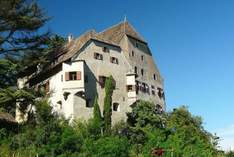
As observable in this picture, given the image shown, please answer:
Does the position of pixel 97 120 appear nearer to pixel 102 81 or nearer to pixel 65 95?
pixel 65 95

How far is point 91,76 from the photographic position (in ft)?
166

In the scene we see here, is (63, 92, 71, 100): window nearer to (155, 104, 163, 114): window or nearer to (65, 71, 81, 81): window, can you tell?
(65, 71, 81, 81): window

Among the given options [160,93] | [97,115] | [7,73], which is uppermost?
[7,73]

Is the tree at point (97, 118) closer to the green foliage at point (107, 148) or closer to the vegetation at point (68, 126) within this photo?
the vegetation at point (68, 126)

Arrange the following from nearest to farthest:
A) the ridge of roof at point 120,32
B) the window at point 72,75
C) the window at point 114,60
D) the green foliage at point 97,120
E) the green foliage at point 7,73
A: the green foliage at point 7,73 → the green foliage at point 97,120 → the window at point 72,75 → the window at point 114,60 → the ridge of roof at point 120,32

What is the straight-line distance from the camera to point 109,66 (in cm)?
5300

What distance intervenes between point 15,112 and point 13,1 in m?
14.3

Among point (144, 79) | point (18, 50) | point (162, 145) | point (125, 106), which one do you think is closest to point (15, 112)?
point (18, 50)

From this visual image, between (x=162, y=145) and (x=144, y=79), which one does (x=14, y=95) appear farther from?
(x=144, y=79)

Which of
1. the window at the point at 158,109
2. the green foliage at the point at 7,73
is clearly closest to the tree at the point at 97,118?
the window at the point at 158,109

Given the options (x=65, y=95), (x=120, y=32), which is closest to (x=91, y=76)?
(x=65, y=95)

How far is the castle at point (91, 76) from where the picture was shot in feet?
160

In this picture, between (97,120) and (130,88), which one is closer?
(97,120)

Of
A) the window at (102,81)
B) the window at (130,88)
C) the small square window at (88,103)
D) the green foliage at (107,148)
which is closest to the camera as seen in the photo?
the green foliage at (107,148)
